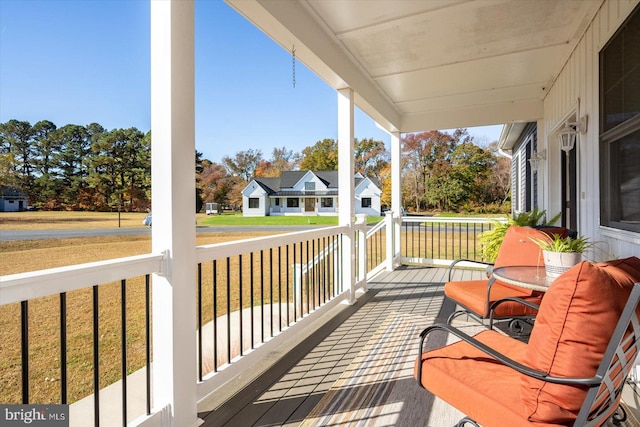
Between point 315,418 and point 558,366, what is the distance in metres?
1.32

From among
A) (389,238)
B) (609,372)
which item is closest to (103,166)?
(609,372)

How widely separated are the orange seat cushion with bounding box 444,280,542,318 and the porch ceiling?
98.7 inches

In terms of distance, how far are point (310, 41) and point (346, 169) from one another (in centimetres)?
149

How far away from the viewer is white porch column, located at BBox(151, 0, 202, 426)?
1.70 meters

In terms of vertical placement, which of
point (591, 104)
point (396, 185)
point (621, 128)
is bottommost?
point (396, 185)

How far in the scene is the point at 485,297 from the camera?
290cm

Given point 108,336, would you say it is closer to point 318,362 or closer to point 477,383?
point 318,362

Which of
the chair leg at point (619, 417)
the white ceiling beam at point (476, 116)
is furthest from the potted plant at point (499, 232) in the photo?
the chair leg at point (619, 417)

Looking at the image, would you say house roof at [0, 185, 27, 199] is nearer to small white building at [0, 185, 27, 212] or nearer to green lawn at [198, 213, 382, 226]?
small white building at [0, 185, 27, 212]

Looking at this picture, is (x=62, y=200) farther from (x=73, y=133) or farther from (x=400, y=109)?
(x=400, y=109)

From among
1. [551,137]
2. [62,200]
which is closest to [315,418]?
[62,200]

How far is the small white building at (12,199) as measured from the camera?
3.83 feet

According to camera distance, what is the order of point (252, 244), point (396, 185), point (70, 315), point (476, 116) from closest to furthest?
point (70, 315) → point (252, 244) → point (476, 116) → point (396, 185)

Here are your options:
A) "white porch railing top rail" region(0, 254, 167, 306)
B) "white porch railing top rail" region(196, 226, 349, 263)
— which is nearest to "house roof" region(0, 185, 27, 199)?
"white porch railing top rail" region(0, 254, 167, 306)
